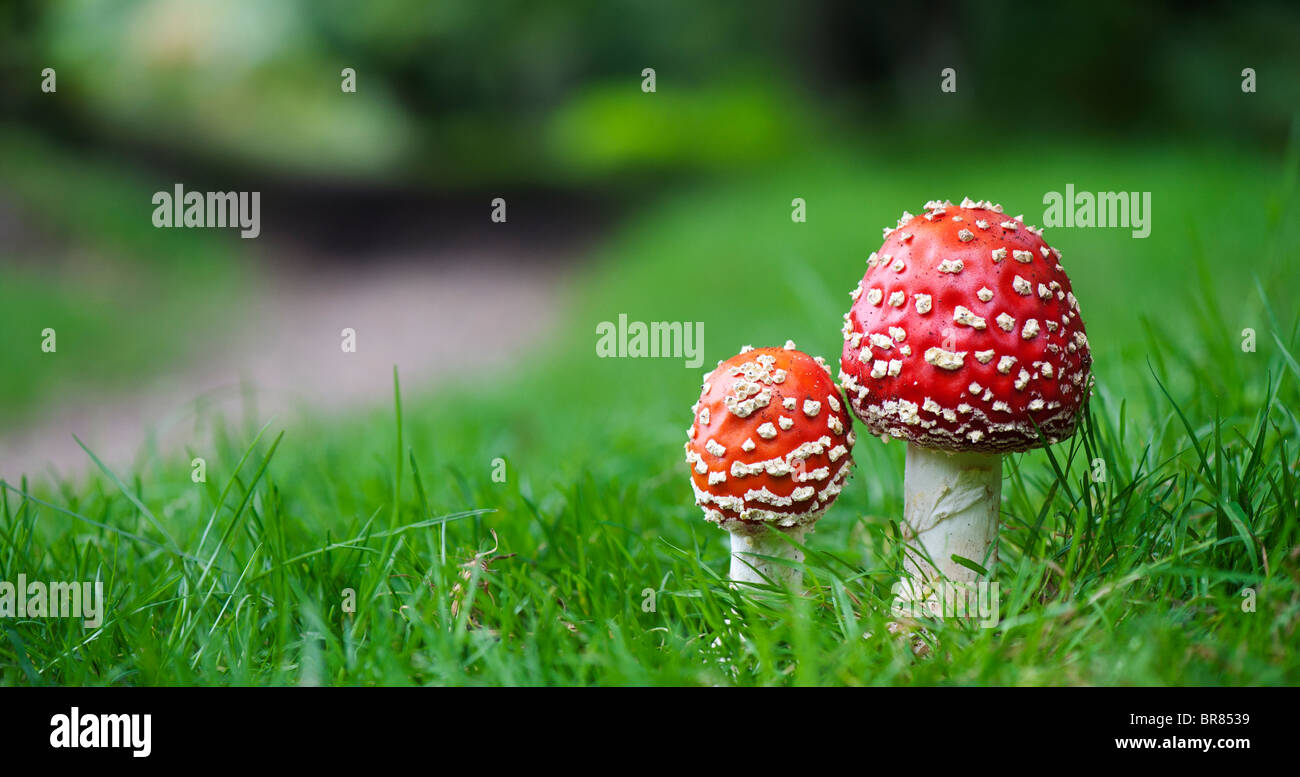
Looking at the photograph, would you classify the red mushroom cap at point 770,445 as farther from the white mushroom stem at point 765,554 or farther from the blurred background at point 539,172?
the blurred background at point 539,172

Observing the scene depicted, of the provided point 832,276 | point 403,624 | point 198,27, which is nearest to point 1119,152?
point 832,276

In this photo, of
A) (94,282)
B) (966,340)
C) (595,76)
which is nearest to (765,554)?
(966,340)

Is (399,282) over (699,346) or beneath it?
over

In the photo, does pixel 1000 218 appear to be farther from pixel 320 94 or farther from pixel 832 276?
pixel 320 94

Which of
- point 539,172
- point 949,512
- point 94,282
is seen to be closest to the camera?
point 949,512

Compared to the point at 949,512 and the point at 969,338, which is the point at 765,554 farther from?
the point at 969,338

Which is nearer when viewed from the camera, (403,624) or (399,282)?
(403,624)

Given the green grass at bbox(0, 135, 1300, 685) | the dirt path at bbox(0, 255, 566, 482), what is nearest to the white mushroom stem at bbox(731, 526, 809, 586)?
the green grass at bbox(0, 135, 1300, 685)
